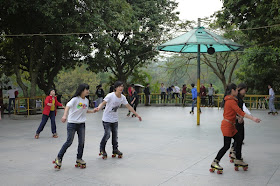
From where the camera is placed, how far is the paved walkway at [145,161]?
5223 mm

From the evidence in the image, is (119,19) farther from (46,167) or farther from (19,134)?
(46,167)

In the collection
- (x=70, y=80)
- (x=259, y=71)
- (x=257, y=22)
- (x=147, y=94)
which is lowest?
(x=147, y=94)

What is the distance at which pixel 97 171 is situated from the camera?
18.7ft

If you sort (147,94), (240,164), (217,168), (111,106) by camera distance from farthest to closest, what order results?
(147,94)
(111,106)
(240,164)
(217,168)

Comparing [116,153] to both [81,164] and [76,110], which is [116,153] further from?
[76,110]

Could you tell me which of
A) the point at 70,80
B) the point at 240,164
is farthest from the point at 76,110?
the point at 70,80

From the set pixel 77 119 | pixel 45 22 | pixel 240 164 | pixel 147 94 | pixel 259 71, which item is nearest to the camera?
pixel 240 164

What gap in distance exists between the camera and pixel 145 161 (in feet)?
21.2

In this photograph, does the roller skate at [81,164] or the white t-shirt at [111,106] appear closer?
the roller skate at [81,164]

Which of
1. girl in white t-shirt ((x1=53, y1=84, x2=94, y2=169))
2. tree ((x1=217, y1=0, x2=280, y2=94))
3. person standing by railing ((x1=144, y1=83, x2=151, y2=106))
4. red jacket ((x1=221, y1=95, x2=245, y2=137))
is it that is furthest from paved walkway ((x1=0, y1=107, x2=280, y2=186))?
person standing by railing ((x1=144, y1=83, x2=151, y2=106))

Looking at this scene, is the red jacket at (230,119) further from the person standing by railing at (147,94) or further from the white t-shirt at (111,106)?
the person standing by railing at (147,94)

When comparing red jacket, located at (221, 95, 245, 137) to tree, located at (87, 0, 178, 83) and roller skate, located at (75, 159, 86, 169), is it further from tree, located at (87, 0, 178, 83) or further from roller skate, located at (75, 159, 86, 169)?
tree, located at (87, 0, 178, 83)

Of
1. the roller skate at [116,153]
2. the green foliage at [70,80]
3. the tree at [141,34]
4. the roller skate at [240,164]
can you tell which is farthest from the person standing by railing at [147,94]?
the green foliage at [70,80]

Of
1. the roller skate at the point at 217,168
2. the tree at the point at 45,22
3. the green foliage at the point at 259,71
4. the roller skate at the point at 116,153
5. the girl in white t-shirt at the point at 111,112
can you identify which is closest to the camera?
the roller skate at the point at 217,168
